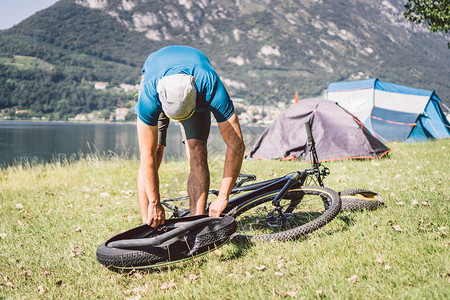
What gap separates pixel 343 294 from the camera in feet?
6.97

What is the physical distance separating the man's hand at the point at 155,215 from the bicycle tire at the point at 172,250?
0.74 feet

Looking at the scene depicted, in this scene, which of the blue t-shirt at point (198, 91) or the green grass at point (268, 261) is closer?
the green grass at point (268, 261)

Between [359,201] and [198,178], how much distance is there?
1885 mm

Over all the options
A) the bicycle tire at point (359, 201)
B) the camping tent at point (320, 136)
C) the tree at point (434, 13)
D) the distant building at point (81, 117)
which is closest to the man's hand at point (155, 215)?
the bicycle tire at point (359, 201)

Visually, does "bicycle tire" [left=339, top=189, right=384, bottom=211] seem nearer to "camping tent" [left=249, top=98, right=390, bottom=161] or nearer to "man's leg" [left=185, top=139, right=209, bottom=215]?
"man's leg" [left=185, top=139, right=209, bottom=215]

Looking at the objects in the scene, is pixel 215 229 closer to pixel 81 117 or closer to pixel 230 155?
pixel 230 155

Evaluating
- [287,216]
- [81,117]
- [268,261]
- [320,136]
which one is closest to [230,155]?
[268,261]

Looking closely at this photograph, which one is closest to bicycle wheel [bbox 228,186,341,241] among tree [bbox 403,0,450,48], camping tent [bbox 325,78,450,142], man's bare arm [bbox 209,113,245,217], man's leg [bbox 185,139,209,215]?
man's leg [bbox 185,139,209,215]

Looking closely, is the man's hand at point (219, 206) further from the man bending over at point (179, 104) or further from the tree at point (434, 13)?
the tree at point (434, 13)

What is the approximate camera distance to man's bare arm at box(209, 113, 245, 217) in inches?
112

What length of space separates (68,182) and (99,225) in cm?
378

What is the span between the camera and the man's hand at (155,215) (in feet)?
9.57

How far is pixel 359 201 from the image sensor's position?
393 centimetres

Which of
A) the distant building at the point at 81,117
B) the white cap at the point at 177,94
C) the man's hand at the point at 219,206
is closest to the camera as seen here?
the white cap at the point at 177,94
